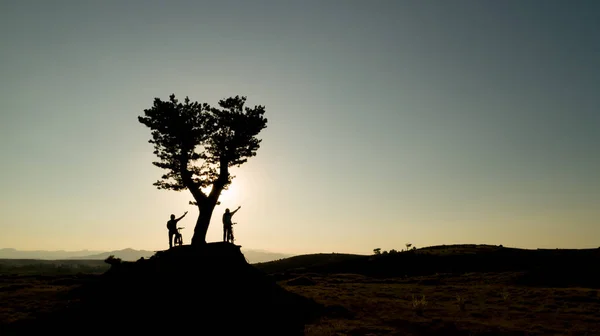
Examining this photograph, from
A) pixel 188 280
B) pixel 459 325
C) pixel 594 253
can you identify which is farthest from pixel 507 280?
pixel 188 280

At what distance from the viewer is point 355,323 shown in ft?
59.8

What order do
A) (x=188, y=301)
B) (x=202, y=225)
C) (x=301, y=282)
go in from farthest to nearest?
(x=301, y=282) < (x=202, y=225) < (x=188, y=301)

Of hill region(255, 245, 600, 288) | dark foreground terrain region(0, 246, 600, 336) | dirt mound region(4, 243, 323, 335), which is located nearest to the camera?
dirt mound region(4, 243, 323, 335)

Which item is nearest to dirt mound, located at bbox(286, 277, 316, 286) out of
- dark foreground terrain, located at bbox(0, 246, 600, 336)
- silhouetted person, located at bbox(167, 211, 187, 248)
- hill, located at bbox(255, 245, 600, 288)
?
dark foreground terrain, located at bbox(0, 246, 600, 336)

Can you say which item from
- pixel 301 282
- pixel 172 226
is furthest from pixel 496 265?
pixel 172 226

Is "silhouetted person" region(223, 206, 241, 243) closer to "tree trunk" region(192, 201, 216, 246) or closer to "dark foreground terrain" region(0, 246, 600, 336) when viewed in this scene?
"tree trunk" region(192, 201, 216, 246)

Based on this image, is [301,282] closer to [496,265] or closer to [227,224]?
[227,224]

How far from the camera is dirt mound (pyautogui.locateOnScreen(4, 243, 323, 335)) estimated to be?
1673 centimetres

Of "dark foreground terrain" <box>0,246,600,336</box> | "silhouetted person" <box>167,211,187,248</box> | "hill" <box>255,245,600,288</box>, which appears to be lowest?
"dark foreground terrain" <box>0,246,600,336</box>

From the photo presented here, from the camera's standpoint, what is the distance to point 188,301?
18.2m

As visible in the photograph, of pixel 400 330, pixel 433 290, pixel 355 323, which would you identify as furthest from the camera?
pixel 433 290

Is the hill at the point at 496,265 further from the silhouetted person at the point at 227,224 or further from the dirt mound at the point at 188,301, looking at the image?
the dirt mound at the point at 188,301

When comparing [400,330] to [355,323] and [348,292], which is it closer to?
[355,323]

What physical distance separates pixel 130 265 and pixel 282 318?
9.97 metres
